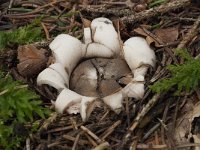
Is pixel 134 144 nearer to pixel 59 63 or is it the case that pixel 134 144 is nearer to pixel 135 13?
pixel 59 63

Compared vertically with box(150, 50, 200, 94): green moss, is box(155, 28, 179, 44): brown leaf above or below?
above

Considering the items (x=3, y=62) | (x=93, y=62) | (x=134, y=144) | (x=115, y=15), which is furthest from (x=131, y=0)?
(x=134, y=144)

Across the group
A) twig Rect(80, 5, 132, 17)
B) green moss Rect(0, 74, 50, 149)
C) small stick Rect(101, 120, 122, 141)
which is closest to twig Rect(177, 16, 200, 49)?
twig Rect(80, 5, 132, 17)

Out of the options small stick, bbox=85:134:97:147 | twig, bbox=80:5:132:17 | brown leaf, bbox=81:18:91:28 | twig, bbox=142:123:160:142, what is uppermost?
twig, bbox=80:5:132:17

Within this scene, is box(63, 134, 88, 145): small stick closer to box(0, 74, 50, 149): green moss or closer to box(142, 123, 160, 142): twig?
box(0, 74, 50, 149): green moss

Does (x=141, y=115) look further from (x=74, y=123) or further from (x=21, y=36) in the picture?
(x=21, y=36)

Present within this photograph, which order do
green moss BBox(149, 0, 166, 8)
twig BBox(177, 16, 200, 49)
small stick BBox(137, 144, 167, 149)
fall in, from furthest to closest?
1. green moss BBox(149, 0, 166, 8)
2. twig BBox(177, 16, 200, 49)
3. small stick BBox(137, 144, 167, 149)

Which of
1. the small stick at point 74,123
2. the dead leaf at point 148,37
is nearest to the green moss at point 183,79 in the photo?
the dead leaf at point 148,37
